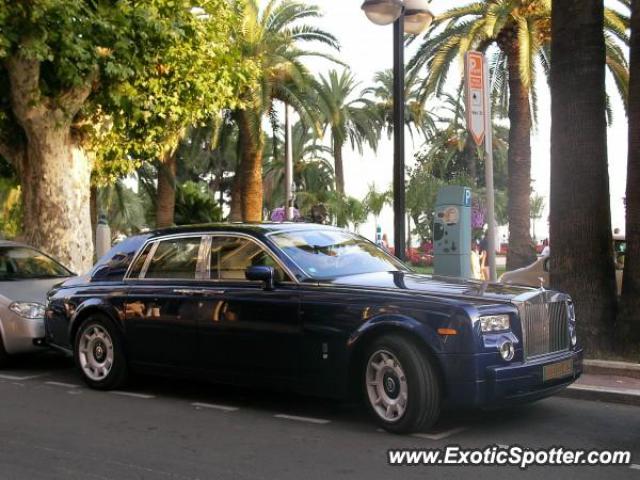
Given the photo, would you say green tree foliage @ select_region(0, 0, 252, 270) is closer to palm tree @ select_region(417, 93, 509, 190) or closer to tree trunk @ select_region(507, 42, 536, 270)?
tree trunk @ select_region(507, 42, 536, 270)

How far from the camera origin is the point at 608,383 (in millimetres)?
7840

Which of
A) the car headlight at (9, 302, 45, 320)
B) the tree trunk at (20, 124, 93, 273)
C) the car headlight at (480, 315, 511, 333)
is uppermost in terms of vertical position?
the tree trunk at (20, 124, 93, 273)

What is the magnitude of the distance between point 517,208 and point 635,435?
52.4ft

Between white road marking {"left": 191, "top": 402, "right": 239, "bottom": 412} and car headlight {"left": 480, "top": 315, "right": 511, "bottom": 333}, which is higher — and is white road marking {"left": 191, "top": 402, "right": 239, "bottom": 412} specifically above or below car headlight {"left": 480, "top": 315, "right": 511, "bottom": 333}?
below

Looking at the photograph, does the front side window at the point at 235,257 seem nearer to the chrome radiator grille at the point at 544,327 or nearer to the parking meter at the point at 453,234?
the chrome radiator grille at the point at 544,327

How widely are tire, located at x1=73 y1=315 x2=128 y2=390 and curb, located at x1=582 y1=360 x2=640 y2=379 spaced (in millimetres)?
4719

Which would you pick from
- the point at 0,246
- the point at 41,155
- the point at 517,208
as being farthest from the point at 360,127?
the point at 0,246

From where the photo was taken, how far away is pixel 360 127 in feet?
133

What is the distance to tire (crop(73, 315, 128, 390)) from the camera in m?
7.95

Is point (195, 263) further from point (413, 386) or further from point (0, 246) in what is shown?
point (0, 246)

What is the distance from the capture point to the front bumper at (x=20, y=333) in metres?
9.34

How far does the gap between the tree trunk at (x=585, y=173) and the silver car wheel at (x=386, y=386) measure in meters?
3.87

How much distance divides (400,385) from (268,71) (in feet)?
60.9

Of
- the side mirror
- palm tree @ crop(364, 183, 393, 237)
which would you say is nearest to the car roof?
the side mirror
